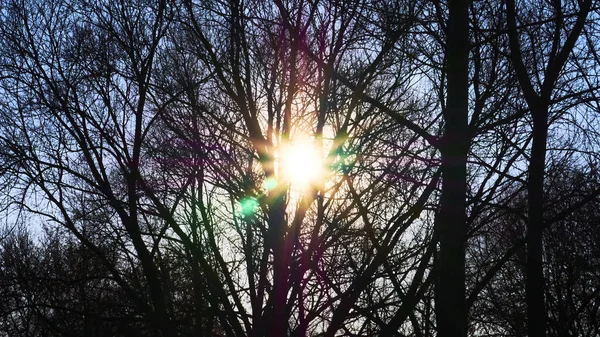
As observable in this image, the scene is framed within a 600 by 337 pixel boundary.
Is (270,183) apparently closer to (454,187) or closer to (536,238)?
(536,238)

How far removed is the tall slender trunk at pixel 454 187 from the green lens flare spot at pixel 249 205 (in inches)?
168

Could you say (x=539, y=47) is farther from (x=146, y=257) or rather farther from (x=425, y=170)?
(x=146, y=257)

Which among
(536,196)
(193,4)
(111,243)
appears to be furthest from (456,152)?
(111,243)

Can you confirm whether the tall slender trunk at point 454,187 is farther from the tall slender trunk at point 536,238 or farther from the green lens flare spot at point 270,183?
the green lens flare spot at point 270,183

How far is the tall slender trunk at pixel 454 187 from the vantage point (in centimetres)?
485

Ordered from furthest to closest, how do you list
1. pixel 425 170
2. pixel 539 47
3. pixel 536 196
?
pixel 425 170 → pixel 539 47 → pixel 536 196

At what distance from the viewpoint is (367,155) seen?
793 centimetres

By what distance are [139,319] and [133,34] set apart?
4.19m

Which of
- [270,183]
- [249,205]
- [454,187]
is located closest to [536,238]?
[454,187]

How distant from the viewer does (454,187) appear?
5.02 metres

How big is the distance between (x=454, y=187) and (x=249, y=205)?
4.48m

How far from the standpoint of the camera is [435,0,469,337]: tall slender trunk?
191 inches

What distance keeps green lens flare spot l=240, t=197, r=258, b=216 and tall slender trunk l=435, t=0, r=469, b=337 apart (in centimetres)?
426

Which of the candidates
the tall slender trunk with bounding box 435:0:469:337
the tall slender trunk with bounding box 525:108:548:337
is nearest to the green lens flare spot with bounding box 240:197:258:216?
the tall slender trunk with bounding box 525:108:548:337
